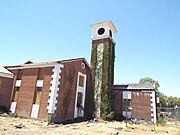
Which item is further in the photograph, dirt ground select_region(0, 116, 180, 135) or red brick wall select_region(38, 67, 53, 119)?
red brick wall select_region(38, 67, 53, 119)

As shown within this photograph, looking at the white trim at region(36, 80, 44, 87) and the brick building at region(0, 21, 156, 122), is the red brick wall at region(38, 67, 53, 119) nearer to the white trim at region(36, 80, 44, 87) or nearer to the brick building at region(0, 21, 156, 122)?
the brick building at region(0, 21, 156, 122)

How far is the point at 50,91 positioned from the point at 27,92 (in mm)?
3436

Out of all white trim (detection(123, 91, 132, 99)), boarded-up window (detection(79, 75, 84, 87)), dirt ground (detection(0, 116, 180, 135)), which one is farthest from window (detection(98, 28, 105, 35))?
dirt ground (detection(0, 116, 180, 135))

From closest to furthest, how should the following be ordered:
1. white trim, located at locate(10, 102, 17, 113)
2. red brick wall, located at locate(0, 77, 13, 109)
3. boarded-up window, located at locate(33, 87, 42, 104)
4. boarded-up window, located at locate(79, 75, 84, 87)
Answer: boarded-up window, located at locate(33, 87, 42, 104) < white trim, located at locate(10, 102, 17, 113) < red brick wall, located at locate(0, 77, 13, 109) < boarded-up window, located at locate(79, 75, 84, 87)

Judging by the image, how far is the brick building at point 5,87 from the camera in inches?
804

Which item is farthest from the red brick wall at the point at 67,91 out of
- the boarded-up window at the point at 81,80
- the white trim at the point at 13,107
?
the white trim at the point at 13,107

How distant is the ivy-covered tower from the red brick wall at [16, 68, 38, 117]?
298 inches

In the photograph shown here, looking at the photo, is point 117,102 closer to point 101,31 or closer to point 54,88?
point 101,31

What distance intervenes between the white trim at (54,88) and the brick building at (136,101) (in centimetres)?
1024

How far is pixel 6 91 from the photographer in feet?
68.6

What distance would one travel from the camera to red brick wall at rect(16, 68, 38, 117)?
18.4m

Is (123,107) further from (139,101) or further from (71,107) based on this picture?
(71,107)

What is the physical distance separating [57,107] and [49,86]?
2249 millimetres

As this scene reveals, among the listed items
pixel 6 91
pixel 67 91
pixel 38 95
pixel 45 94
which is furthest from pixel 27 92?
pixel 67 91
